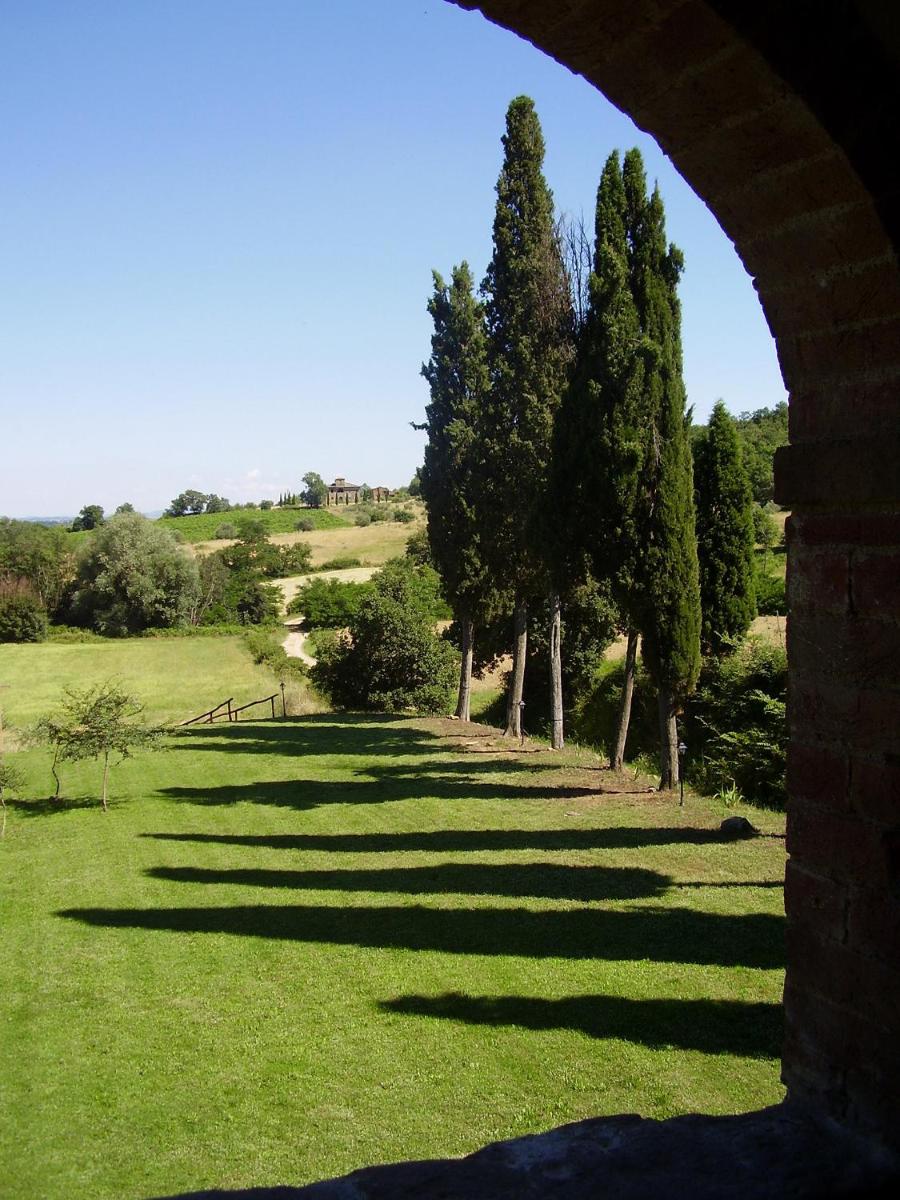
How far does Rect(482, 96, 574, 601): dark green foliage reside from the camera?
17.2m

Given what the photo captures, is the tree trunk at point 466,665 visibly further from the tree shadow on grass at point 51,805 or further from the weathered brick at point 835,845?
the weathered brick at point 835,845

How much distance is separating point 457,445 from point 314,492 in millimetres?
87962

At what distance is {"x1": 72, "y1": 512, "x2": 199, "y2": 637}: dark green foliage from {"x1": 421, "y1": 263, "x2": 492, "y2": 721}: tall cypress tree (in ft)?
98.8

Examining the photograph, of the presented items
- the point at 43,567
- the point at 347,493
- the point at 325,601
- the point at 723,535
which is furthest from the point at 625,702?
the point at 347,493

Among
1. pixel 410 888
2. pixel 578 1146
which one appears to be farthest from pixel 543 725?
pixel 578 1146

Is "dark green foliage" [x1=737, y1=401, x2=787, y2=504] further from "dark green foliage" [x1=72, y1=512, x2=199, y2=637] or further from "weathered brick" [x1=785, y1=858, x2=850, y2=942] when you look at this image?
"dark green foliage" [x1=72, y1=512, x2=199, y2=637]

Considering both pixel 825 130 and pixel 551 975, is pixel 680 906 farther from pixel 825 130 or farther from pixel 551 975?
pixel 825 130

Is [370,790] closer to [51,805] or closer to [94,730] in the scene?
[94,730]

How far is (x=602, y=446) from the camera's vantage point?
13.8 m

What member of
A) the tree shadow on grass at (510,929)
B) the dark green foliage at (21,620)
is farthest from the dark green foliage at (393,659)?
the dark green foliage at (21,620)

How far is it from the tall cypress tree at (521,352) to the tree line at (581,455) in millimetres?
38

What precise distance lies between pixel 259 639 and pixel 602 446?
3050 cm

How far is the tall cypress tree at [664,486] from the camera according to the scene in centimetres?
1352

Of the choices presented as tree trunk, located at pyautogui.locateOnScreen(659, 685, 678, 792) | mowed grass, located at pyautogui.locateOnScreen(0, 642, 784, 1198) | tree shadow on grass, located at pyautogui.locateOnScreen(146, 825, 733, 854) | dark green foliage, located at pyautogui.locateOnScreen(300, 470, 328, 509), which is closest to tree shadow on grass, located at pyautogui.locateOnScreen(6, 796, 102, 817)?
mowed grass, located at pyautogui.locateOnScreen(0, 642, 784, 1198)
